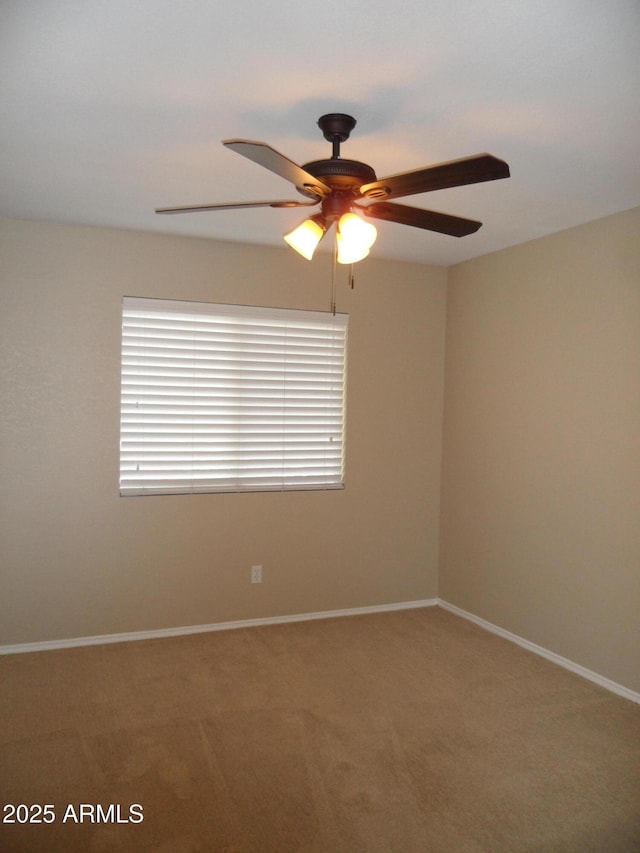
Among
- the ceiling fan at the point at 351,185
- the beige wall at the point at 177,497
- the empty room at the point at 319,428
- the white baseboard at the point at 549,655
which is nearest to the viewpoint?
the ceiling fan at the point at 351,185

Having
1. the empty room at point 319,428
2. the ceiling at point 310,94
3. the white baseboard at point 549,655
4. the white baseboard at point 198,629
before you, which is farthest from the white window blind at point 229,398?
the white baseboard at point 549,655

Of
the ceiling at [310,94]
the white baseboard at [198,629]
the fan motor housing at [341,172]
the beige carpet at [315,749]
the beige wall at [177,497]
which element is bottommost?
the beige carpet at [315,749]

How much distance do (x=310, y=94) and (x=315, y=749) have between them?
2639 mm

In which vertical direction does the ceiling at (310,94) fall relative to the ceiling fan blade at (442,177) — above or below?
above

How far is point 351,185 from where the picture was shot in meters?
2.33

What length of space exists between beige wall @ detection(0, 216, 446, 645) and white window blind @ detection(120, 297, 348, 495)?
0.09m

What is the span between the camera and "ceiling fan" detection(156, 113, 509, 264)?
78.3 inches

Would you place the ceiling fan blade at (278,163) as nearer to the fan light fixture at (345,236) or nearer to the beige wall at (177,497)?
the fan light fixture at (345,236)

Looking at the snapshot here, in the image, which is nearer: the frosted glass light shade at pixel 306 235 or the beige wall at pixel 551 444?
the frosted glass light shade at pixel 306 235

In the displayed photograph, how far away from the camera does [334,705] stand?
11.3ft

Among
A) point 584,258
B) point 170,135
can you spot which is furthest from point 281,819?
point 584,258

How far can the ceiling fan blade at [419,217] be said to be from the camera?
8.11 feet

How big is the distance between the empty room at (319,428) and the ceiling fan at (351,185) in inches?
0.6

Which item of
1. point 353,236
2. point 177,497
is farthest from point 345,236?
point 177,497
